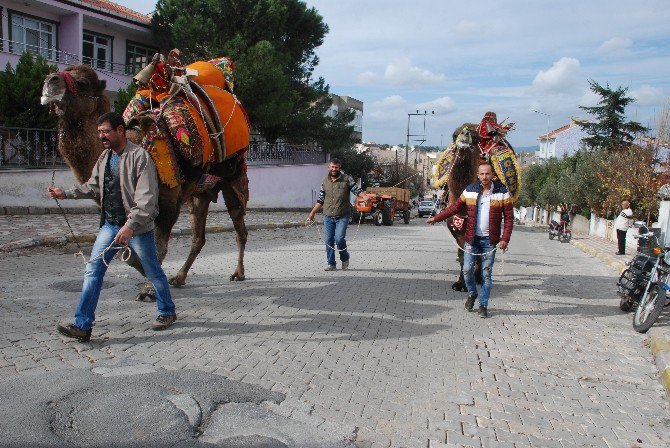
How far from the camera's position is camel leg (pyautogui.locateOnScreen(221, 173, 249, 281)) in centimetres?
826

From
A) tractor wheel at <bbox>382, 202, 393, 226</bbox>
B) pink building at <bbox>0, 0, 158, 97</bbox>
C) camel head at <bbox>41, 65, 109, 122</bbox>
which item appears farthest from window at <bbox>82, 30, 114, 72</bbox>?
camel head at <bbox>41, 65, 109, 122</bbox>

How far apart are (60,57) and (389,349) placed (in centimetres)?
2408

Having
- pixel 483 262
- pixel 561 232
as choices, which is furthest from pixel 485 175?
pixel 561 232

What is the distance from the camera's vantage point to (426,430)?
382 centimetres

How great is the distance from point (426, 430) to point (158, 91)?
452 cm

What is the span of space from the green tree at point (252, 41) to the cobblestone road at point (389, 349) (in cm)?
1691

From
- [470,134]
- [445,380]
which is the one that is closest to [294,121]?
[470,134]

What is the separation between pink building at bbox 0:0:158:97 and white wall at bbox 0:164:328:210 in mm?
7057

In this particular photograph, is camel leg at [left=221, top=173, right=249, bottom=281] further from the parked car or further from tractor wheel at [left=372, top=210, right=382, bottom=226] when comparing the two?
the parked car

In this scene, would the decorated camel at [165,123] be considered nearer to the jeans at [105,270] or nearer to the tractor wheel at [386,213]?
the jeans at [105,270]

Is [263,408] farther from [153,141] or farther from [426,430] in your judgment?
[153,141]

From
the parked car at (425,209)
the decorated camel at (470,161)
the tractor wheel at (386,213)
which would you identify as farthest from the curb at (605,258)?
the parked car at (425,209)

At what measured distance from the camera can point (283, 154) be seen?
29047mm

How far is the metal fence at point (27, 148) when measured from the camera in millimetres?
15195
